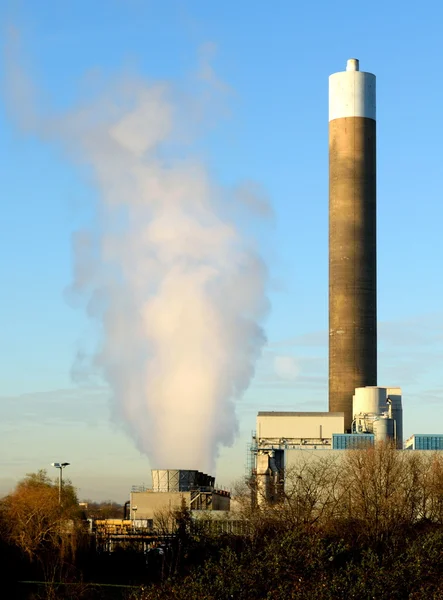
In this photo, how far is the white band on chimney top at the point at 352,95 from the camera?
90562mm

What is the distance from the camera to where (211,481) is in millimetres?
89500

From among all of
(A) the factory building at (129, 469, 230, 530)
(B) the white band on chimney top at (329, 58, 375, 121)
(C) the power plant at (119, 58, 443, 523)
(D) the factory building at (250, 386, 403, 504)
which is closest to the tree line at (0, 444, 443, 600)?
(D) the factory building at (250, 386, 403, 504)

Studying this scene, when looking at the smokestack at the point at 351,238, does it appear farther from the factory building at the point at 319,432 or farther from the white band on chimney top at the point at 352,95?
the factory building at the point at 319,432

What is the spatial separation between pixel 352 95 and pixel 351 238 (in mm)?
12499

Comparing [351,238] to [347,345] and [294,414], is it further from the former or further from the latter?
[294,414]

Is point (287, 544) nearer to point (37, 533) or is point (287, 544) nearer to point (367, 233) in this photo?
point (37, 533)

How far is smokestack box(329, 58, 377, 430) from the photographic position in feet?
288

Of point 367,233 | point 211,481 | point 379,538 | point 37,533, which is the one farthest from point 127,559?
point 367,233

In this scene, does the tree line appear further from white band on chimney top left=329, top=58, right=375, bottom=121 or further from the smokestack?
white band on chimney top left=329, top=58, right=375, bottom=121

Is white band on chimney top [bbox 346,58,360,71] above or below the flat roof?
above

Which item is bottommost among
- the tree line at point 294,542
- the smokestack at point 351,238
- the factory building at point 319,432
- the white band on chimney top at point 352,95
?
the tree line at point 294,542

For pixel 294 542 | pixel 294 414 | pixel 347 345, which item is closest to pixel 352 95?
pixel 347 345

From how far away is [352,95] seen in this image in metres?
90.7

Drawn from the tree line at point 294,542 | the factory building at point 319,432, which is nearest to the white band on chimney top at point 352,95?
the factory building at point 319,432
